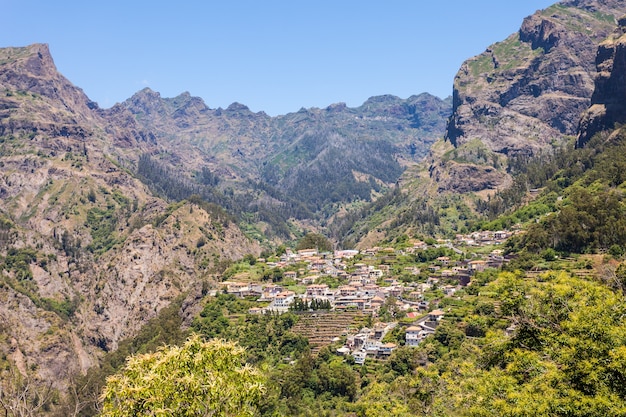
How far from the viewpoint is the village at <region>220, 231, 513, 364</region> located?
8244 centimetres

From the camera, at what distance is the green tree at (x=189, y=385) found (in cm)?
1961

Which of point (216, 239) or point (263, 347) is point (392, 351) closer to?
point (263, 347)

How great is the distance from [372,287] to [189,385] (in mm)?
87785

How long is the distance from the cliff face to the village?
180 feet

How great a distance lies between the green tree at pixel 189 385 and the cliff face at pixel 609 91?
163 meters

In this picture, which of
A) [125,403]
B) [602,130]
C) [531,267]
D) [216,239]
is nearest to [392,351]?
[531,267]

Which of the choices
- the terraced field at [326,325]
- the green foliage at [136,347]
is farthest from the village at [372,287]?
the green foliage at [136,347]

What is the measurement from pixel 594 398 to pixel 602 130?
16041 cm

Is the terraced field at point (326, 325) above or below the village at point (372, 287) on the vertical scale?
below

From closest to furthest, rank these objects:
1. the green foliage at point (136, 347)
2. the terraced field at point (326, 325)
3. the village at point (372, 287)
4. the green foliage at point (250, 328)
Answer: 1. the village at point (372, 287)
2. the green foliage at point (250, 328)
3. the terraced field at point (326, 325)
4. the green foliage at point (136, 347)

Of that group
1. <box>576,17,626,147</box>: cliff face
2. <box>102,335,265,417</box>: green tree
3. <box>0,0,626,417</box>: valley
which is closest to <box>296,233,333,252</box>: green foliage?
<box>0,0,626,417</box>: valley

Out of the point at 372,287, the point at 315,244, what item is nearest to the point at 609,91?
the point at 315,244

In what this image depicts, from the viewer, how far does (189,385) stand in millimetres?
19875

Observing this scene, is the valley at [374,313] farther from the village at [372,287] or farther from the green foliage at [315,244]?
the green foliage at [315,244]
